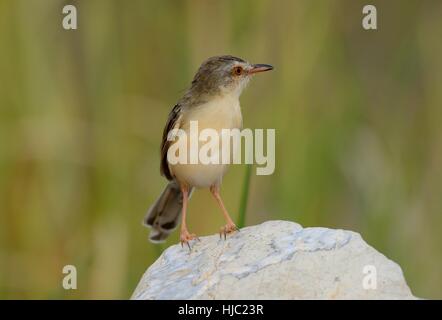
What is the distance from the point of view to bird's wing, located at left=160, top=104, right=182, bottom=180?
6.06m

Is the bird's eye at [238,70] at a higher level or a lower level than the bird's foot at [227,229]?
higher

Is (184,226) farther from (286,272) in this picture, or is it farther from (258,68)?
(286,272)

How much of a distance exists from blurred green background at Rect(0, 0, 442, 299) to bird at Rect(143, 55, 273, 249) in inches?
14.0

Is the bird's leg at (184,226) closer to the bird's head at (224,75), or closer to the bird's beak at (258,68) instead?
the bird's head at (224,75)

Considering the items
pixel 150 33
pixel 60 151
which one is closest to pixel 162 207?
pixel 60 151

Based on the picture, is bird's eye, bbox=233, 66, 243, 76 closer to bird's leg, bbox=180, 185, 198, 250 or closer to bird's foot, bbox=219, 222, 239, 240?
bird's leg, bbox=180, 185, 198, 250

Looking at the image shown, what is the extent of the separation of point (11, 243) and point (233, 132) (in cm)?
182

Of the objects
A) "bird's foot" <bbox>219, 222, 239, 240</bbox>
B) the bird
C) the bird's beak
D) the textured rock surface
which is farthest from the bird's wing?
the textured rock surface

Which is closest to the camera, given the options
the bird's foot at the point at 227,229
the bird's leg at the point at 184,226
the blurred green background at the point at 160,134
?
the bird's foot at the point at 227,229

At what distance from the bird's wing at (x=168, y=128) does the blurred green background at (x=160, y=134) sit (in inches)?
14.7

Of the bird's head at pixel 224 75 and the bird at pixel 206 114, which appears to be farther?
the bird's head at pixel 224 75

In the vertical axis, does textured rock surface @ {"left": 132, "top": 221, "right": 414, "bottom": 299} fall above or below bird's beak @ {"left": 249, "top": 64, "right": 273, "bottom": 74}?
below

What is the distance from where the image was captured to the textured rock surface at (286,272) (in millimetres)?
4344

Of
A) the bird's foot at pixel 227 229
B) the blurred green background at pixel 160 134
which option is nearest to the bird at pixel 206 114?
the bird's foot at pixel 227 229
